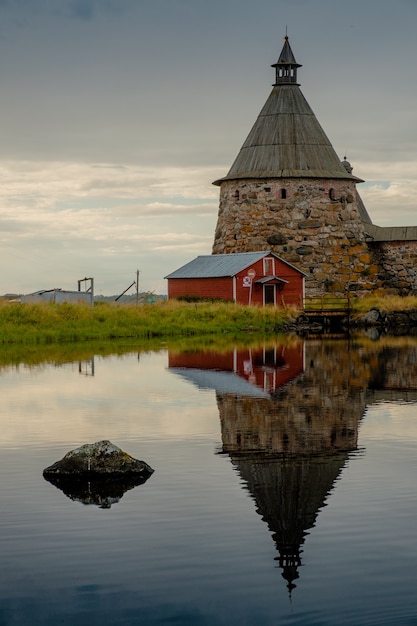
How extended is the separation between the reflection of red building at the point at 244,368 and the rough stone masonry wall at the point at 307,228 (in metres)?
22.2

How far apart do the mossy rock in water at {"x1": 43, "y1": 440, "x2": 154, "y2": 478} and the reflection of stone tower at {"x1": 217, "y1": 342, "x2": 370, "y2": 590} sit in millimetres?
1186

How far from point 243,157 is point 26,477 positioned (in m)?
46.0

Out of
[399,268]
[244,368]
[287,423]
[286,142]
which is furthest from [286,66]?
[287,423]

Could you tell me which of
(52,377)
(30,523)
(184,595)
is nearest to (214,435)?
(30,523)

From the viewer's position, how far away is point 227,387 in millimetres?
20500

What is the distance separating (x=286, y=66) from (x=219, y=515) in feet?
163

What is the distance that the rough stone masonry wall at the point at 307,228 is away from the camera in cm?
5391

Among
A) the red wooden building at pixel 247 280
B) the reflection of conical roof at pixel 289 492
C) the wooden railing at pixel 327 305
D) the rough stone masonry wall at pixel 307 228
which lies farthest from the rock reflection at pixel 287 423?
the rough stone masonry wall at pixel 307 228

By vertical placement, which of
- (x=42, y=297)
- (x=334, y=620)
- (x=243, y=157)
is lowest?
(x=334, y=620)

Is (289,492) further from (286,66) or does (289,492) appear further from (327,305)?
(286,66)

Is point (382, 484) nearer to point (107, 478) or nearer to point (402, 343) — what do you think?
point (107, 478)

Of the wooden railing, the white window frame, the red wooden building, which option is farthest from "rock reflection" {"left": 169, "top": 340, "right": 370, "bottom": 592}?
the white window frame

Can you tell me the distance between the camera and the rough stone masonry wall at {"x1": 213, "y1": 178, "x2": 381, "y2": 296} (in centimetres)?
5391

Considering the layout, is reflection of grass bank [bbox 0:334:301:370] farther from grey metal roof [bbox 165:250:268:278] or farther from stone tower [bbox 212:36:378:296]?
stone tower [bbox 212:36:378:296]
